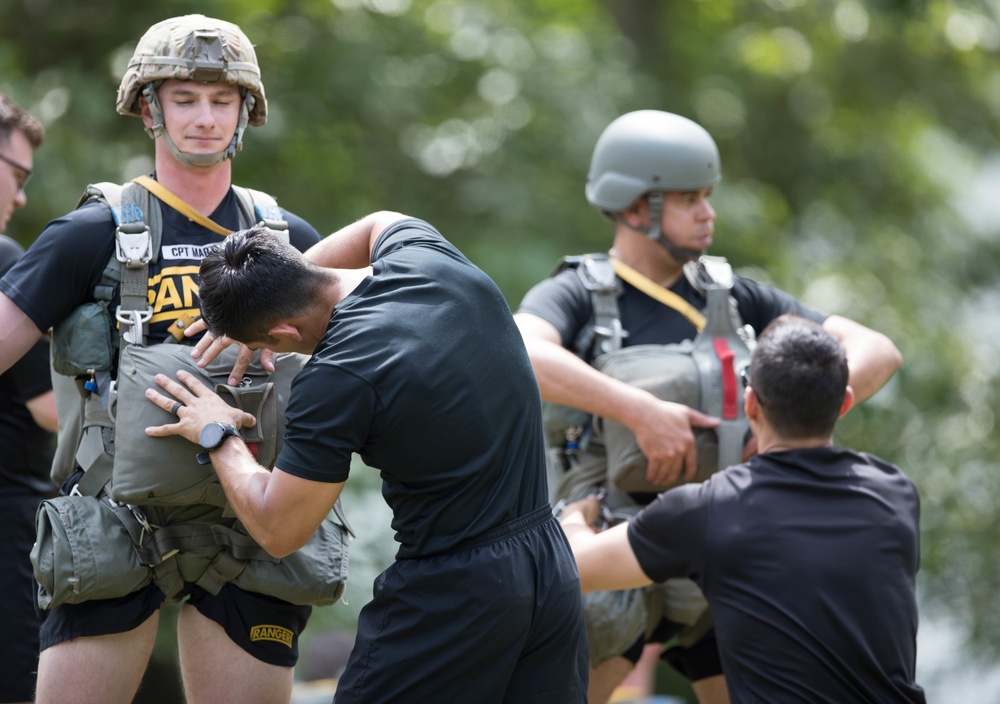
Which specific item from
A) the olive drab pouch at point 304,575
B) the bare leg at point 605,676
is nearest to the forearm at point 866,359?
the bare leg at point 605,676

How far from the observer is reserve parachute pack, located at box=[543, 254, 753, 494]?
4.31 m

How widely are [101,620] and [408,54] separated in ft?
24.2

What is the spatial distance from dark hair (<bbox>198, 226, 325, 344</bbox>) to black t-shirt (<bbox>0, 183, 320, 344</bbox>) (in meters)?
0.35

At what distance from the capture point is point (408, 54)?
33.1ft

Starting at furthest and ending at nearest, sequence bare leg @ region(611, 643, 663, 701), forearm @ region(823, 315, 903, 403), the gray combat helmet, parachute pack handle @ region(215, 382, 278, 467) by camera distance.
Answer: bare leg @ region(611, 643, 663, 701) < the gray combat helmet < forearm @ region(823, 315, 903, 403) < parachute pack handle @ region(215, 382, 278, 467)

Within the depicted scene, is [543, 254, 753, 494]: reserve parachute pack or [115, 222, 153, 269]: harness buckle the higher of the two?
[115, 222, 153, 269]: harness buckle

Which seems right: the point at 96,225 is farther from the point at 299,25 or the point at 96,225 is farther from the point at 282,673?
the point at 299,25

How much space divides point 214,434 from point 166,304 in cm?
51

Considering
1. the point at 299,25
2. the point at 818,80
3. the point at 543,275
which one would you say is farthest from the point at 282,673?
the point at 818,80

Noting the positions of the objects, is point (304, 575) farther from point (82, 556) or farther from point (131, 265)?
point (131, 265)

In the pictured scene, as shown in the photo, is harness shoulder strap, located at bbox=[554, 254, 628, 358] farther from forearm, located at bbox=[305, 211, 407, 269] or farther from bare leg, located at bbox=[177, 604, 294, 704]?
bare leg, located at bbox=[177, 604, 294, 704]

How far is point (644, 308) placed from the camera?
185 inches

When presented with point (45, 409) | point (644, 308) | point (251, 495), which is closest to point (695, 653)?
point (644, 308)

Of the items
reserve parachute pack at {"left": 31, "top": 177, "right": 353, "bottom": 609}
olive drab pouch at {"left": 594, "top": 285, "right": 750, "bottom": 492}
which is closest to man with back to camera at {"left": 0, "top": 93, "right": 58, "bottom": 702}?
reserve parachute pack at {"left": 31, "top": 177, "right": 353, "bottom": 609}
